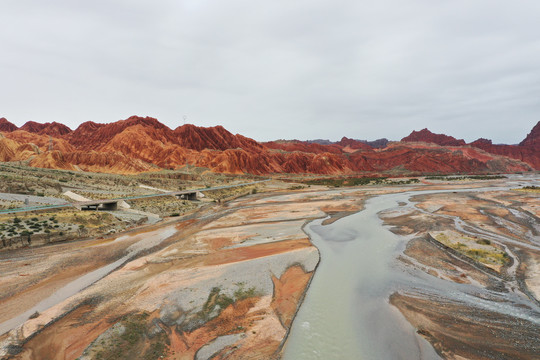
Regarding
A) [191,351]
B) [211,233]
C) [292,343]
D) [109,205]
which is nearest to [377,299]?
[292,343]

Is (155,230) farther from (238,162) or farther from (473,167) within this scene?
(473,167)

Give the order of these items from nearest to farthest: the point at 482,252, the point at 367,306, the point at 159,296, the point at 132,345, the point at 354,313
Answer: the point at 132,345
the point at 354,313
the point at 367,306
the point at 159,296
the point at 482,252

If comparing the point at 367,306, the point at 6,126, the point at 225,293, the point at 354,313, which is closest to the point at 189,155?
the point at 225,293

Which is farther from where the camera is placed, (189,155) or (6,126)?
(6,126)

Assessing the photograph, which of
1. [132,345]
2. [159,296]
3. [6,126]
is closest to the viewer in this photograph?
[132,345]

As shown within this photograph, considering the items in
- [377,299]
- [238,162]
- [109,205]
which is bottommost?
[377,299]

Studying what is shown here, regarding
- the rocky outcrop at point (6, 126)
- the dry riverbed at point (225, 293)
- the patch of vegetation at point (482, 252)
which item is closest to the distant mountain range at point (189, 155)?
the rocky outcrop at point (6, 126)

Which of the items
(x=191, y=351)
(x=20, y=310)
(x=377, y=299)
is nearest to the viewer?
(x=191, y=351)

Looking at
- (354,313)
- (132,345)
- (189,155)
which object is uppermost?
(189,155)

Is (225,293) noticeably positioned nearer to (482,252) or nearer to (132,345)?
(132,345)

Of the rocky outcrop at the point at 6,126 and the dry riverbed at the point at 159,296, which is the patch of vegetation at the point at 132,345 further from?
the rocky outcrop at the point at 6,126
